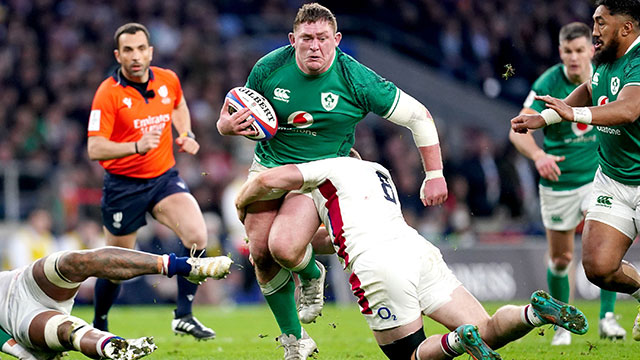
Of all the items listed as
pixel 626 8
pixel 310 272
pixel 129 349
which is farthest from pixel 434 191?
pixel 129 349

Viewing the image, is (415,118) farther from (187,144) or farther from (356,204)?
(187,144)

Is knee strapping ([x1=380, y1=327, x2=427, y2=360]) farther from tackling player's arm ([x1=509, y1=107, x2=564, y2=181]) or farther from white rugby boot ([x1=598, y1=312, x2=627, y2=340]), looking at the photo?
white rugby boot ([x1=598, y1=312, x2=627, y2=340])

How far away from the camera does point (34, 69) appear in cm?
1962

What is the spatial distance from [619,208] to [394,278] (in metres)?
2.35

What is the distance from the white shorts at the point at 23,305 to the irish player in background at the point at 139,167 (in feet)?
7.49

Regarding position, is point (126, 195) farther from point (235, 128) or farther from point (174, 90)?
point (235, 128)

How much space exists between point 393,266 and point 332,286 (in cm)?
992

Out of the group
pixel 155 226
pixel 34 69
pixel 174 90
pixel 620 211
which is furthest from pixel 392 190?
pixel 34 69

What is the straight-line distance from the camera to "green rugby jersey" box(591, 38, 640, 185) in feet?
22.8

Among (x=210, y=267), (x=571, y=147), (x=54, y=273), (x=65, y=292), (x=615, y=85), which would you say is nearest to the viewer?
(x=210, y=267)

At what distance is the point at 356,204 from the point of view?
20.0ft

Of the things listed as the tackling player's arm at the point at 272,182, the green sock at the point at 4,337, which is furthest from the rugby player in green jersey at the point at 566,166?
the green sock at the point at 4,337

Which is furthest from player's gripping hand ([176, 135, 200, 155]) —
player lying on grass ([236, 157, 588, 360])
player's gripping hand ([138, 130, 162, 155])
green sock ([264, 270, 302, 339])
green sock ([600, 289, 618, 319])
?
green sock ([600, 289, 618, 319])

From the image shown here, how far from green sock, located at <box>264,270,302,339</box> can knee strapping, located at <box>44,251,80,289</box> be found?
165 centimetres
